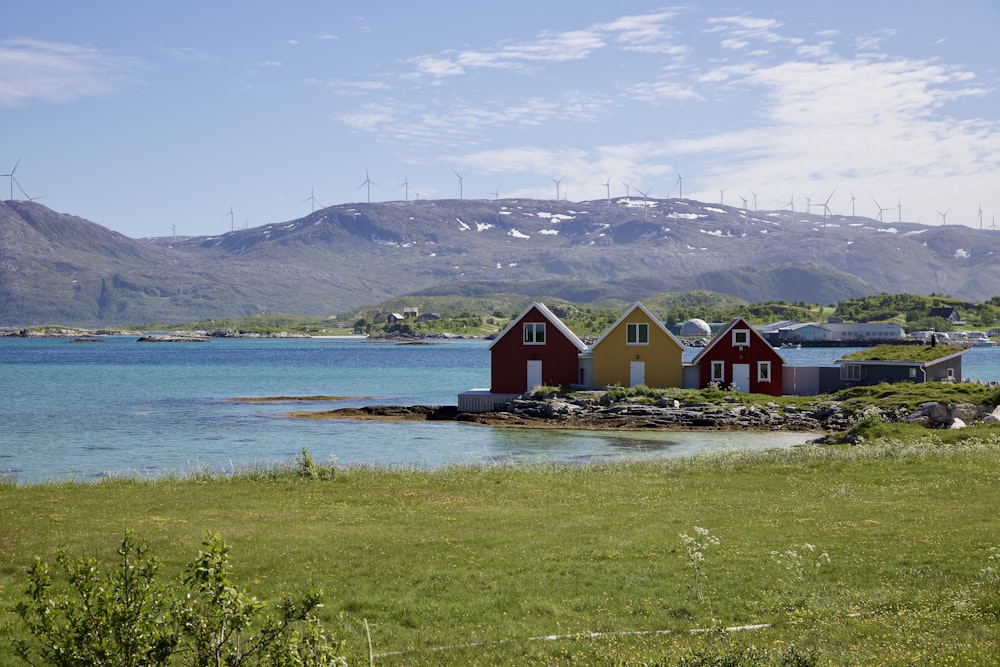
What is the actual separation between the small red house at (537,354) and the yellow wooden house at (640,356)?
2.39 m

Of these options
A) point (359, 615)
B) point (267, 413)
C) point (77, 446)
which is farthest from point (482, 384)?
point (359, 615)

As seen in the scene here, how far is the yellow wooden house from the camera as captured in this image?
66125 mm

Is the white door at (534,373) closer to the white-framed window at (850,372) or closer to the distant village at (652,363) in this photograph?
the distant village at (652,363)

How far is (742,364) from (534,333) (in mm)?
14137

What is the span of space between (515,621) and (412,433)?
135ft

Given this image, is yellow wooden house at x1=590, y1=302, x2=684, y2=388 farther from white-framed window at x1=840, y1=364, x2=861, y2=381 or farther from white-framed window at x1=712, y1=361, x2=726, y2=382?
white-framed window at x1=840, y1=364, x2=861, y2=381

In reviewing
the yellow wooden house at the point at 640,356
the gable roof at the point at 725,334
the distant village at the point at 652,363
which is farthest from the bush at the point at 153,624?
the gable roof at the point at 725,334

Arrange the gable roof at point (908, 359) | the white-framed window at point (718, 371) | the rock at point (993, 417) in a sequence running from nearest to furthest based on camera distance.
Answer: the rock at point (993, 417), the gable roof at point (908, 359), the white-framed window at point (718, 371)

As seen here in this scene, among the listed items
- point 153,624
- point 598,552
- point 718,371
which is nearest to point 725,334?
point 718,371

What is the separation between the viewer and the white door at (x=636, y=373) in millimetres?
66438

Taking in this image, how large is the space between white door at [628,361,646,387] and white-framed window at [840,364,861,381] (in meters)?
14.0

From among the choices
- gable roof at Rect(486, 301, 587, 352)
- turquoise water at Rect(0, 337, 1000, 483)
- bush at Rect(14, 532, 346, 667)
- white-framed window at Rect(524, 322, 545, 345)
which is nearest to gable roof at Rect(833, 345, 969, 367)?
turquoise water at Rect(0, 337, 1000, 483)

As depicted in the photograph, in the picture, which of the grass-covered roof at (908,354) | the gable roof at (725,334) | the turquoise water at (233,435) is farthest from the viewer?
the gable roof at (725,334)

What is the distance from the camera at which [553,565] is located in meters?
17.5
